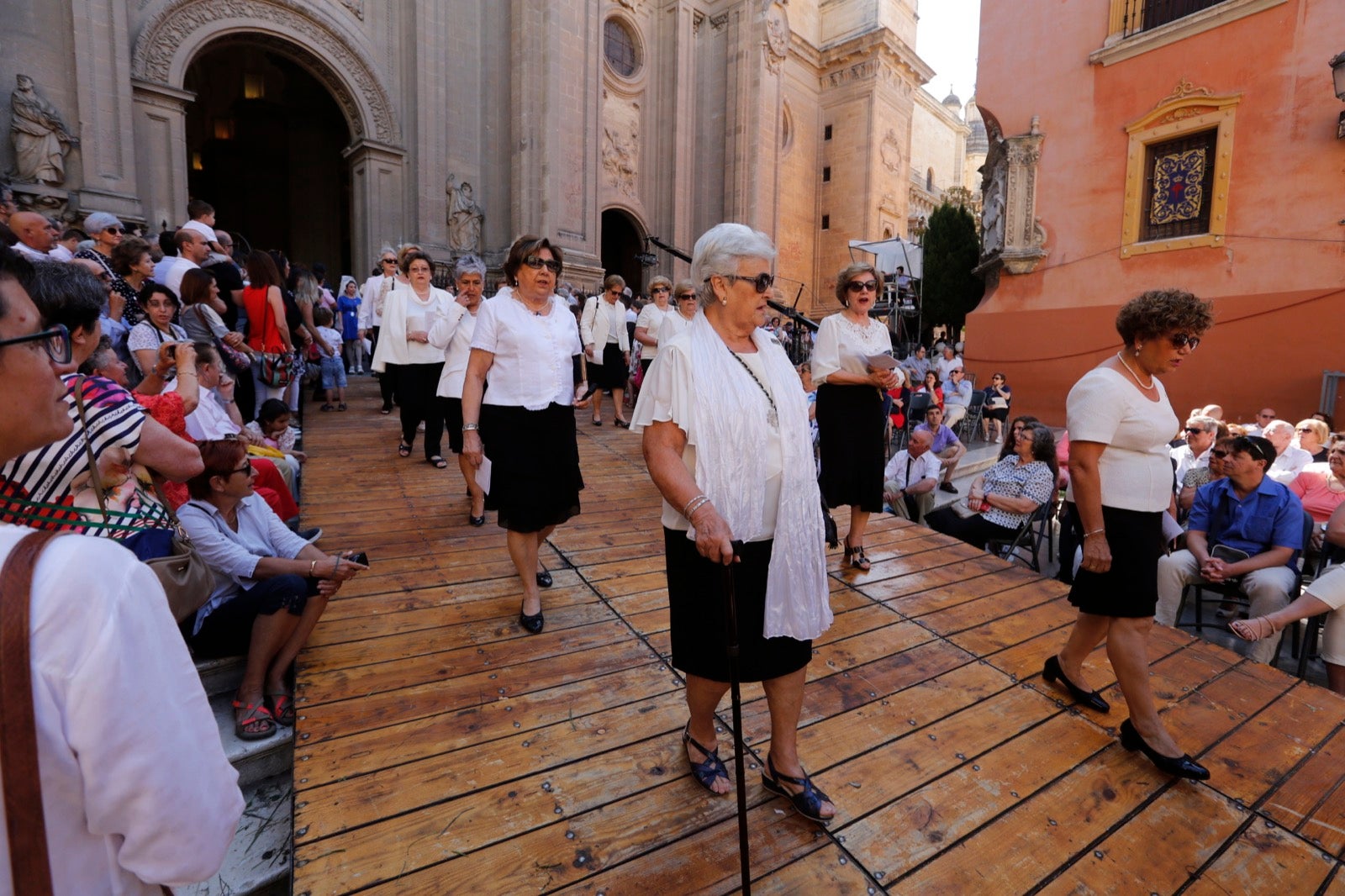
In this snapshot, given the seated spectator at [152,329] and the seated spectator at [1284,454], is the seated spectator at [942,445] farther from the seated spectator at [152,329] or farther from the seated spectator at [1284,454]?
the seated spectator at [152,329]

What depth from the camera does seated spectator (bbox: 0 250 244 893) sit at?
2.53ft

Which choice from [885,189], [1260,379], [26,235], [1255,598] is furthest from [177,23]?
[885,189]

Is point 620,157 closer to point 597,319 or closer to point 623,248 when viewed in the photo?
point 623,248

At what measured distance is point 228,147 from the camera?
19.5 meters

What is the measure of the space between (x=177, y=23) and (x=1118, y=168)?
16.2 meters

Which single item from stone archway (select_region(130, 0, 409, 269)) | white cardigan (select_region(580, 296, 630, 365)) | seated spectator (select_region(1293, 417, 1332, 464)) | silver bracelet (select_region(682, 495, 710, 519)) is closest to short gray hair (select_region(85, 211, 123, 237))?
white cardigan (select_region(580, 296, 630, 365))

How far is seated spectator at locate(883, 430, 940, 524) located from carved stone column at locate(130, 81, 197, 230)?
12.3m

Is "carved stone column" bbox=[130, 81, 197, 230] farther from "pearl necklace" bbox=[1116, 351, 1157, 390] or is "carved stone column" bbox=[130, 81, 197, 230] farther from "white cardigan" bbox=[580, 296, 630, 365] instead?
"pearl necklace" bbox=[1116, 351, 1157, 390]

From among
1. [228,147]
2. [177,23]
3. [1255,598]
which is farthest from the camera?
[228,147]

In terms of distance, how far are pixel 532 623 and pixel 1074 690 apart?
8.41ft

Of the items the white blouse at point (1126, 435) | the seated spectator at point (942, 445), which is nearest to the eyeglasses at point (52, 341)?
the white blouse at point (1126, 435)

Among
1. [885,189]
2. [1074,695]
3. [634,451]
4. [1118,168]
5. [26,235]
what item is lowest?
[1074,695]

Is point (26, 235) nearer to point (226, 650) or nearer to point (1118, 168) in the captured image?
point (226, 650)

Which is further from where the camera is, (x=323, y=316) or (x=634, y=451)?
(x=323, y=316)
